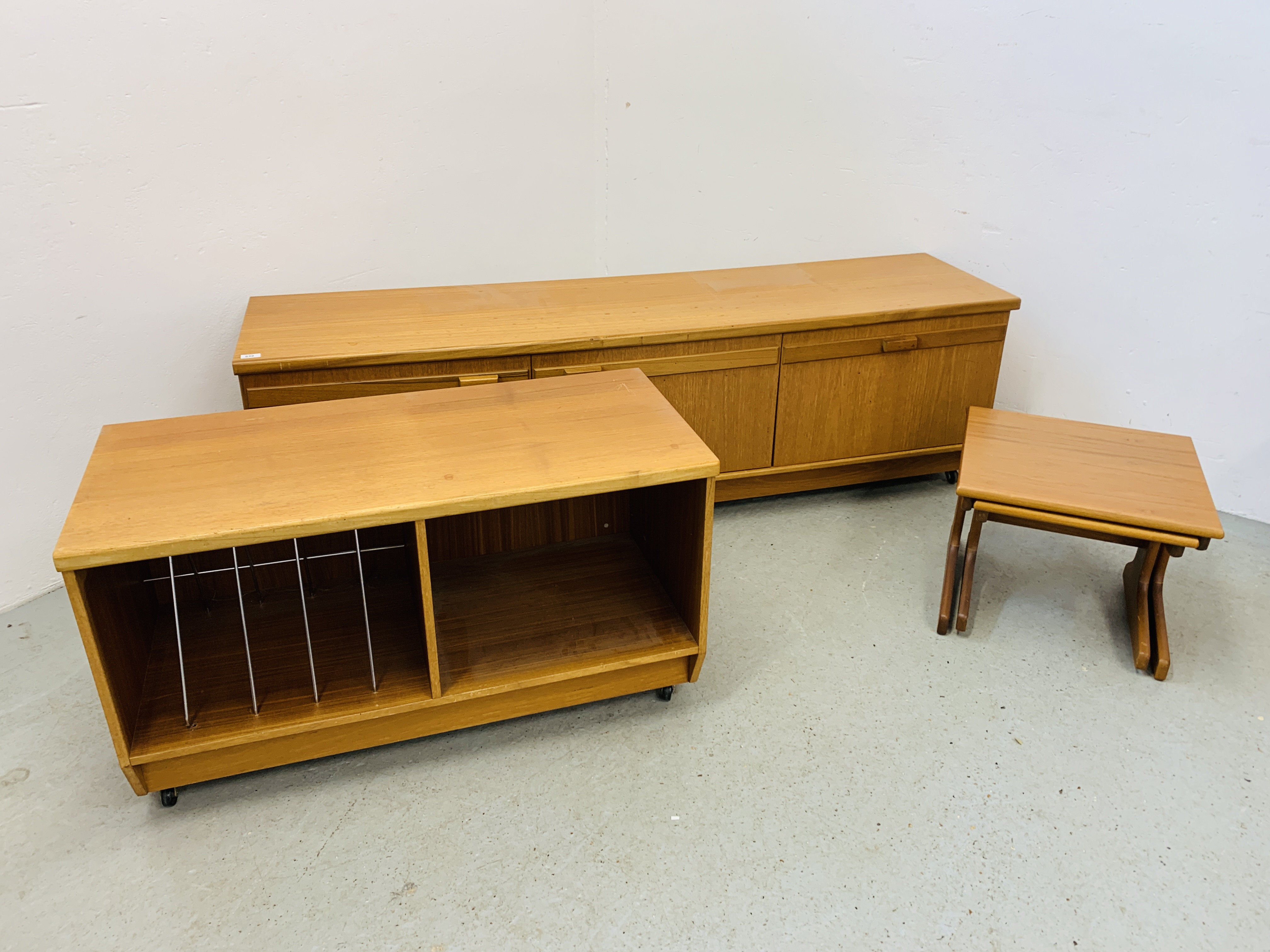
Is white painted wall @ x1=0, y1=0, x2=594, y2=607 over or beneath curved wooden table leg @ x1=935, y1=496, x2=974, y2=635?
over

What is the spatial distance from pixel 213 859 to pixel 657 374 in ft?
5.76

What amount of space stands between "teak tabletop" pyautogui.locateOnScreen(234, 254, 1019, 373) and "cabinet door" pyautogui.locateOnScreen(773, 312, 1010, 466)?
0.06 m

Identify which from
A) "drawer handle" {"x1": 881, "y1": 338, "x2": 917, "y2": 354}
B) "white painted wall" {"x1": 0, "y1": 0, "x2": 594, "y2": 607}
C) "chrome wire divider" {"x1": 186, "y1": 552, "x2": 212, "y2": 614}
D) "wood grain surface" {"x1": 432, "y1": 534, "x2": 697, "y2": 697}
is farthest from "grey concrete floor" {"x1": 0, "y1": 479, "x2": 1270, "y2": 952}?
"drawer handle" {"x1": 881, "y1": 338, "x2": 917, "y2": 354}

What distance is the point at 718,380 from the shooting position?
2943mm

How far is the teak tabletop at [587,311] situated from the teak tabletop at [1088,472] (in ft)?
1.77

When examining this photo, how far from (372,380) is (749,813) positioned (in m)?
1.56

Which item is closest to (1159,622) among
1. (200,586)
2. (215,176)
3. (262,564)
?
(262,564)

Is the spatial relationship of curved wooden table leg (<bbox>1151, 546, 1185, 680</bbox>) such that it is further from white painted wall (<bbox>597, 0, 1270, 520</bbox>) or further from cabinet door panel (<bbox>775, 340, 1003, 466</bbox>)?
white painted wall (<bbox>597, 0, 1270, 520</bbox>)

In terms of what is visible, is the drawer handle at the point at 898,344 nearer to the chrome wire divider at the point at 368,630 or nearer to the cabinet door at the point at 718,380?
the cabinet door at the point at 718,380

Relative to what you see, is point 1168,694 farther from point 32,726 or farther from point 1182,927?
point 32,726

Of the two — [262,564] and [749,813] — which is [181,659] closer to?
[262,564]

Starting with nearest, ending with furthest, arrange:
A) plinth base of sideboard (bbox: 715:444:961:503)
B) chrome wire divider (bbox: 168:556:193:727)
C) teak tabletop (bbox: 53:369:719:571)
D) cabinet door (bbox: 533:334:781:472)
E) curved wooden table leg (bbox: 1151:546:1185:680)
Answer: teak tabletop (bbox: 53:369:719:571) < chrome wire divider (bbox: 168:556:193:727) < curved wooden table leg (bbox: 1151:546:1185:680) < cabinet door (bbox: 533:334:781:472) < plinth base of sideboard (bbox: 715:444:961:503)

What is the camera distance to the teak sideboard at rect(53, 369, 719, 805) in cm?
184

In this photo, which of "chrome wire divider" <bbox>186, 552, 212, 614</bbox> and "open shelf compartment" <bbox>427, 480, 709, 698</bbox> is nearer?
"open shelf compartment" <bbox>427, 480, 709, 698</bbox>
